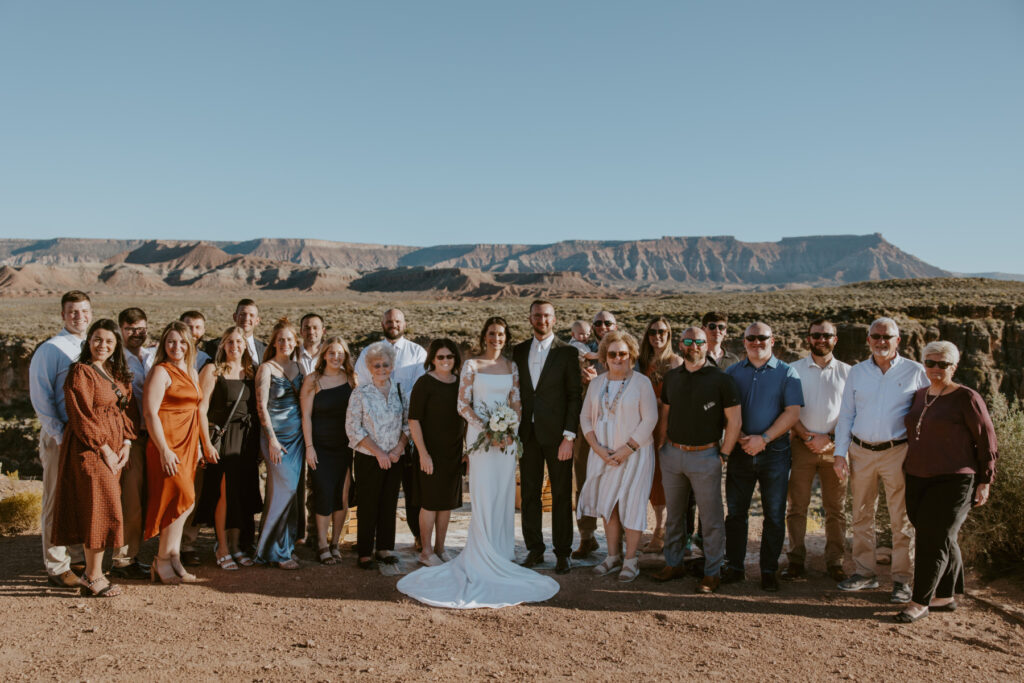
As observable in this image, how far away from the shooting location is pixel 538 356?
19.1ft

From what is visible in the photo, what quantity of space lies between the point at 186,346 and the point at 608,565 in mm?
3841

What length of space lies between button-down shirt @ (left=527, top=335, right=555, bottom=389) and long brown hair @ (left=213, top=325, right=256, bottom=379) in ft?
7.73

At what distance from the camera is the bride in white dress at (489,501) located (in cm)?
534

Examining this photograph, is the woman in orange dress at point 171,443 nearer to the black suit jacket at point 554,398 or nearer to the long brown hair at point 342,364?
the long brown hair at point 342,364

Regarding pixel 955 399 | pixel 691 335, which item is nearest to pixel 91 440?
pixel 691 335

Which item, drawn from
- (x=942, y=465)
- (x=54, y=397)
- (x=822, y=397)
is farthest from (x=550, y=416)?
(x=54, y=397)

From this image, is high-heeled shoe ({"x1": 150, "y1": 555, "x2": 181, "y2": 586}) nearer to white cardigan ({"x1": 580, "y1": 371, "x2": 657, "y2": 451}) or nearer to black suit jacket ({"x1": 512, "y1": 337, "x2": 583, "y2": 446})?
black suit jacket ({"x1": 512, "y1": 337, "x2": 583, "y2": 446})

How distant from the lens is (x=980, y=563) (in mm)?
5863

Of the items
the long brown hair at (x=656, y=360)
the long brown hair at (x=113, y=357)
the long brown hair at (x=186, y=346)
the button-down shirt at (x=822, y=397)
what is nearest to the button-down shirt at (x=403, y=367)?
the long brown hair at (x=186, y=346)

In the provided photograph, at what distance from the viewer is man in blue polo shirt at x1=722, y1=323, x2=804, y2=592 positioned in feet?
17.4

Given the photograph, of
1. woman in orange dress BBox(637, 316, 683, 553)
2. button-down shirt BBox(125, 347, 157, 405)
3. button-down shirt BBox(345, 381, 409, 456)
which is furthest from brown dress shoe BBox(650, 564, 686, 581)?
button-down shirt BBox(125, 347, 157, 405)

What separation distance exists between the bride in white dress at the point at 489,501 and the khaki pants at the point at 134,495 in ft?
7.05

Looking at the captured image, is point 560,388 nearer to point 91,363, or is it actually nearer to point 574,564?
point 574,564

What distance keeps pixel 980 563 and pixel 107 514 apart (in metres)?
7.08
